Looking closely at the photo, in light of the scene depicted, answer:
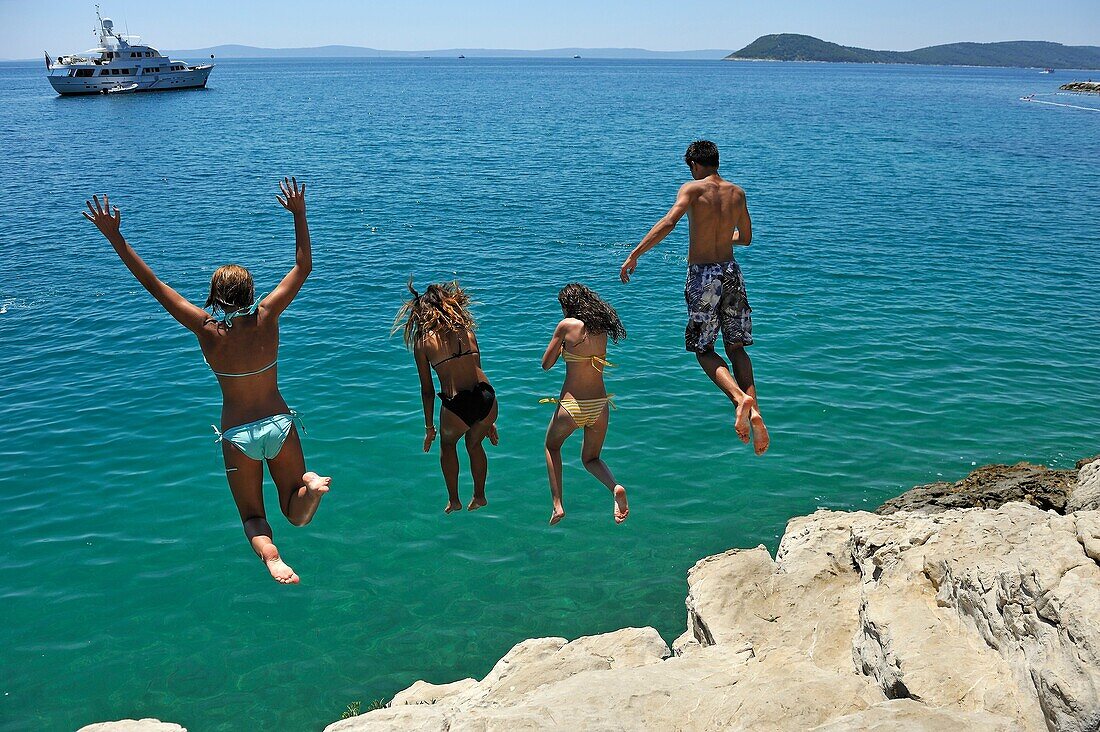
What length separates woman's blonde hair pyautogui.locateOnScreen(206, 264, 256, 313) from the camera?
6660 millimetres

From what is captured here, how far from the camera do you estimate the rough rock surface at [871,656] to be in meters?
6.09

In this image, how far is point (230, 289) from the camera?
21.9 feet

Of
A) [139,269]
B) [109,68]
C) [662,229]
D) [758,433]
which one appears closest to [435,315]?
[662,229]

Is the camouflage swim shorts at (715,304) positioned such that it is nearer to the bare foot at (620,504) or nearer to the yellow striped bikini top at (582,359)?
the yellow striped bikini top at (582,359)

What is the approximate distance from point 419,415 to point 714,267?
1004 cm

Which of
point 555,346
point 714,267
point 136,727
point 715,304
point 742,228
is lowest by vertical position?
point 136,727

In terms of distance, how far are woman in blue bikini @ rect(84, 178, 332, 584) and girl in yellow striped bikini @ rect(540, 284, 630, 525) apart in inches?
96.8

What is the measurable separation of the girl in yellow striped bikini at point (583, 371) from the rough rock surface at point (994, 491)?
6.87m

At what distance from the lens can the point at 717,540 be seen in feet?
45.0

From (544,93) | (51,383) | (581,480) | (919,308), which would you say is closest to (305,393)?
(51,383)

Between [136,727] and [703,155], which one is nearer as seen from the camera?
[703,155]

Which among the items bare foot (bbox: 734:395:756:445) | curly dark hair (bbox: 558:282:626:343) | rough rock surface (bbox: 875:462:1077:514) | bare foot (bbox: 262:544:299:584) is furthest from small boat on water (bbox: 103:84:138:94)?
bare foot (bbox: 734:395:756:445)

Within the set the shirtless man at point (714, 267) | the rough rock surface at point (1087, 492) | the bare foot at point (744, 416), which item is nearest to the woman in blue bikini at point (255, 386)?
the shirtless man at point (714, 267)

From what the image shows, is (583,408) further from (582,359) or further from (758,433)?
(758,433)
